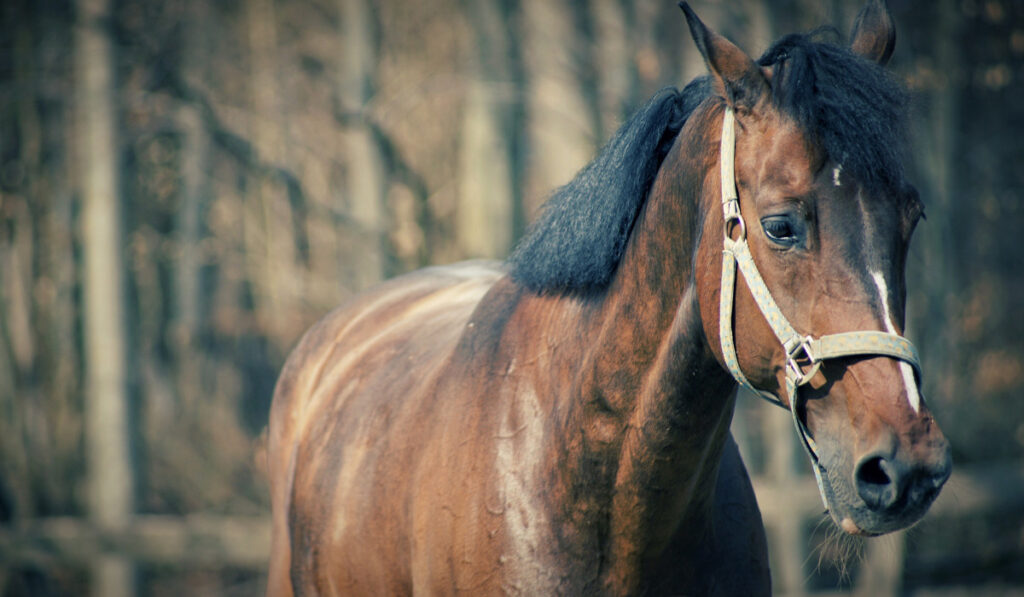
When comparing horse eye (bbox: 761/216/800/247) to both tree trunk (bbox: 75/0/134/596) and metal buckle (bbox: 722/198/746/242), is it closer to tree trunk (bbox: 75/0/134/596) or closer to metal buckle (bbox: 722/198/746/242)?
metal buckle (bbox: 722/198/746/242)

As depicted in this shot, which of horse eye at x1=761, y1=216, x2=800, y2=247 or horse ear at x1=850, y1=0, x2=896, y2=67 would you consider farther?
horse ear at x1=850, y1=0, x2=896, y2=67

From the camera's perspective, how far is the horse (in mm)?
1579

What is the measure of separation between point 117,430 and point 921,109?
557cm

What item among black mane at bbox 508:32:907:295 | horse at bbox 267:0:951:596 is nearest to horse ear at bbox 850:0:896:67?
horse at bbox 267:0:951:596

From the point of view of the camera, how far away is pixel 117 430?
19.5ft

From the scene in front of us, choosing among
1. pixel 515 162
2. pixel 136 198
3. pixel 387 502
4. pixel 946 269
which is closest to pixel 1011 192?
pixel 946 269

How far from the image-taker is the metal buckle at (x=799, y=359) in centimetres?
158

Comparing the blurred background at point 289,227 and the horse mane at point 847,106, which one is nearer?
the horse mane at point 847,106

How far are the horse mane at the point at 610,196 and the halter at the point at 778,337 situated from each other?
0.27m

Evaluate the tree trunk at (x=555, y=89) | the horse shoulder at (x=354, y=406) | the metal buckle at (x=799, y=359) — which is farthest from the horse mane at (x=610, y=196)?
the tree trunk at (x=555, y=89)

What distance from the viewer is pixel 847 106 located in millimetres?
1641

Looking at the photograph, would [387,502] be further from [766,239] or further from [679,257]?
[766,239]

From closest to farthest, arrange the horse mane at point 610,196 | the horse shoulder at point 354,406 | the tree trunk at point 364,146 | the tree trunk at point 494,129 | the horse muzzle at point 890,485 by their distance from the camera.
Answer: the horse muzzle at point 890,485 → the horse mane at point 610,196 → the horse shoulder at point 354,406 → the tree trunk at point 364,146 → the tree trunk at point 494,129

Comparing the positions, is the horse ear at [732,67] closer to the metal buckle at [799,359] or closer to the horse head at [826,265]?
the horse head at [826,265]
